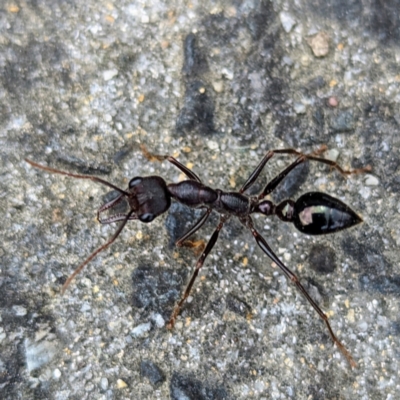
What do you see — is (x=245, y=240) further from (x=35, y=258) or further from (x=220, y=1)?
(x=220, y=1)

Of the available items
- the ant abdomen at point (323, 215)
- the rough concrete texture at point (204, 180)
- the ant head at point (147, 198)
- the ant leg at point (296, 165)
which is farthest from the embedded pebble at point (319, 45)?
the ant head at point (147, 198)

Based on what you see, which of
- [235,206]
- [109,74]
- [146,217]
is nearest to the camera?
[146,217]

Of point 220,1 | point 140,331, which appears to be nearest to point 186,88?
point 220,1

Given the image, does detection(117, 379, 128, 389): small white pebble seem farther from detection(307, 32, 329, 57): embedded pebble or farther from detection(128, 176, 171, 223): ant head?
detection(307, 32, 329, 57): embedded pebble

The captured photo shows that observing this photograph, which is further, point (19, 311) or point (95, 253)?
point (19, 311)

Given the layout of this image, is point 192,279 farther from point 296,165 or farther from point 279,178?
point 296,165

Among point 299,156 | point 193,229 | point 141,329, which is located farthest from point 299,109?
point 141,329
